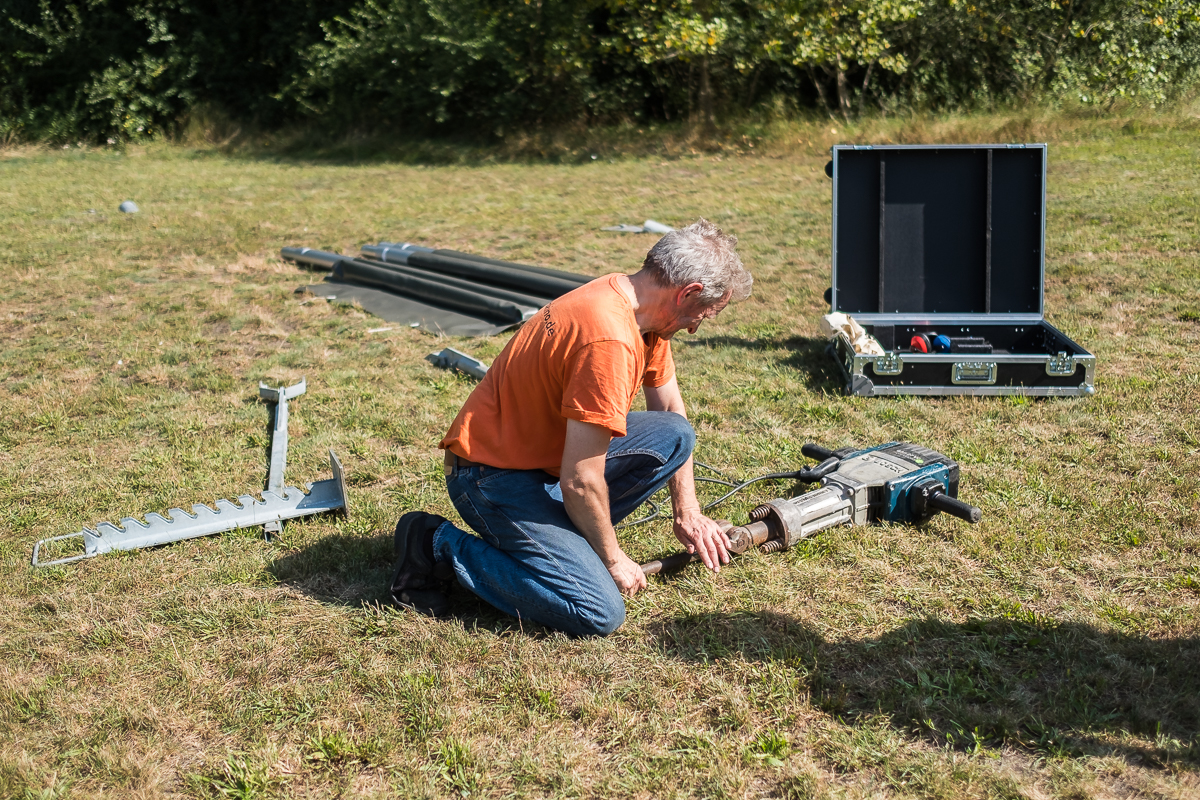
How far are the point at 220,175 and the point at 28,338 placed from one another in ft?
31.0

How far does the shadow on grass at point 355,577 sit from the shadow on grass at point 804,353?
8.76 feet

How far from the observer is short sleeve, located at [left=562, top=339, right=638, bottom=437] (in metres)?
2.71

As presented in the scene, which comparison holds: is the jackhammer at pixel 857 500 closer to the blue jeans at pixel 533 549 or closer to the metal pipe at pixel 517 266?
the blue jeans at pixel 533 549

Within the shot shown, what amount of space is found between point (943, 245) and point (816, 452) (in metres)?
2.31

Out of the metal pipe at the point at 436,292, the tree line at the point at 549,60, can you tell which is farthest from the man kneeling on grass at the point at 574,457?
the tree line at the point at 549,60

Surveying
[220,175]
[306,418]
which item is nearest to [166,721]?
[306,418]

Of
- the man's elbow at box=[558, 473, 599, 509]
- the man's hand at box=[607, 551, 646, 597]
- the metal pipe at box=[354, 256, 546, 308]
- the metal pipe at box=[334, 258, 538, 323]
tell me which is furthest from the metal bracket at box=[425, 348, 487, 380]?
the man's elbow at box=[558, 473, 599, 509]

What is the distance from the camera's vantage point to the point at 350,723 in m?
2.64

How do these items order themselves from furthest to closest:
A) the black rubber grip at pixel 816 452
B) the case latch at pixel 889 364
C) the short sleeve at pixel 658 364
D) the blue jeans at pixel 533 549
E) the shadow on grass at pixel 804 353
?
the shadow on grass at pixel 804 353 < the case latch at pixel 889 364 < the black rubber grip at pixel 816 452 < the short sleeve at pixel 658 364 < the blue jeans at pixel 533 549

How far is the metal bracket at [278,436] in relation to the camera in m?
4.07

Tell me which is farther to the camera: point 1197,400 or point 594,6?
point 594,6

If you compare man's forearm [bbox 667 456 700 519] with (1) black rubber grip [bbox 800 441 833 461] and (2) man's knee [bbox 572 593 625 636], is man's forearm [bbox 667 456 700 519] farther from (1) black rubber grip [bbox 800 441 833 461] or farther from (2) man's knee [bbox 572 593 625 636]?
(1) black rubber grip [bbox 800 441 833 461]

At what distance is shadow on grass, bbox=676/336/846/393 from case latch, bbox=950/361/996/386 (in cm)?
61

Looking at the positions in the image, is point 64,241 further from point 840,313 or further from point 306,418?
point 840,313
